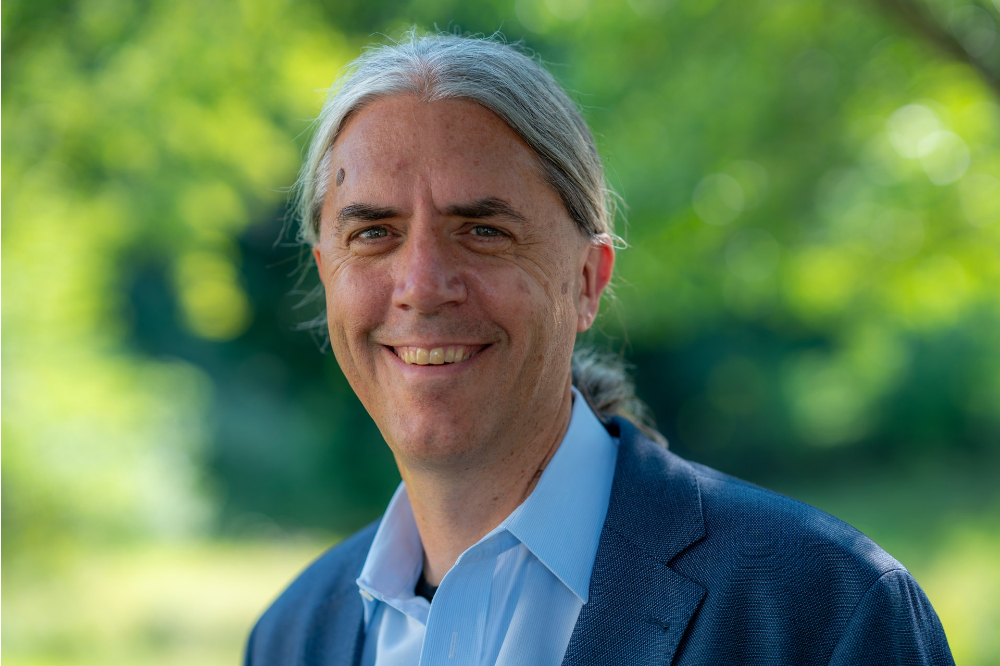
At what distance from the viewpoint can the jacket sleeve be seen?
4.33 ft

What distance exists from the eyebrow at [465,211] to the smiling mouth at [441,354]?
0.26 m

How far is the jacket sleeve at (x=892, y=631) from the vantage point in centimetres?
132

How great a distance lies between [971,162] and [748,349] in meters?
10.7

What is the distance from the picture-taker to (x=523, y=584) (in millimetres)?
1617

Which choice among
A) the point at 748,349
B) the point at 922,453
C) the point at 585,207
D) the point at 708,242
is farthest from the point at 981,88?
the point at 922,453

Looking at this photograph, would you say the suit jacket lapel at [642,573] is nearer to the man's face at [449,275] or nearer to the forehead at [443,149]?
the man's face at [449,275]

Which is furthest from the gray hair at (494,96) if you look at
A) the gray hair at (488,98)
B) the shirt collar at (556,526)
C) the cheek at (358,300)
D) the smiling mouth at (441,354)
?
the shirt collar at (556,526)

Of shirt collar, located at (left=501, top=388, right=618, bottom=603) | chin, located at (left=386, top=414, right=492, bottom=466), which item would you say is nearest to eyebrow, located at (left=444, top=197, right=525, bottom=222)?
chin, located at (left=386, top=414, right=492, bottom=466)

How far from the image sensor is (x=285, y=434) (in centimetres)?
1199

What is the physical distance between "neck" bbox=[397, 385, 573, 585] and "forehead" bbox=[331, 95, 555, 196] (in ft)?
1.66

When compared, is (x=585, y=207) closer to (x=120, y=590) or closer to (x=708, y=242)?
(x=708, y=242)

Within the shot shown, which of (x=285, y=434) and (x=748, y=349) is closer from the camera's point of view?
(x=285, y=434)

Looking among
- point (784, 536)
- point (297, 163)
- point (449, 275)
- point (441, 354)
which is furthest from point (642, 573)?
point (297, 163)

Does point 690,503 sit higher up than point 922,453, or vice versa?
point 922,453
